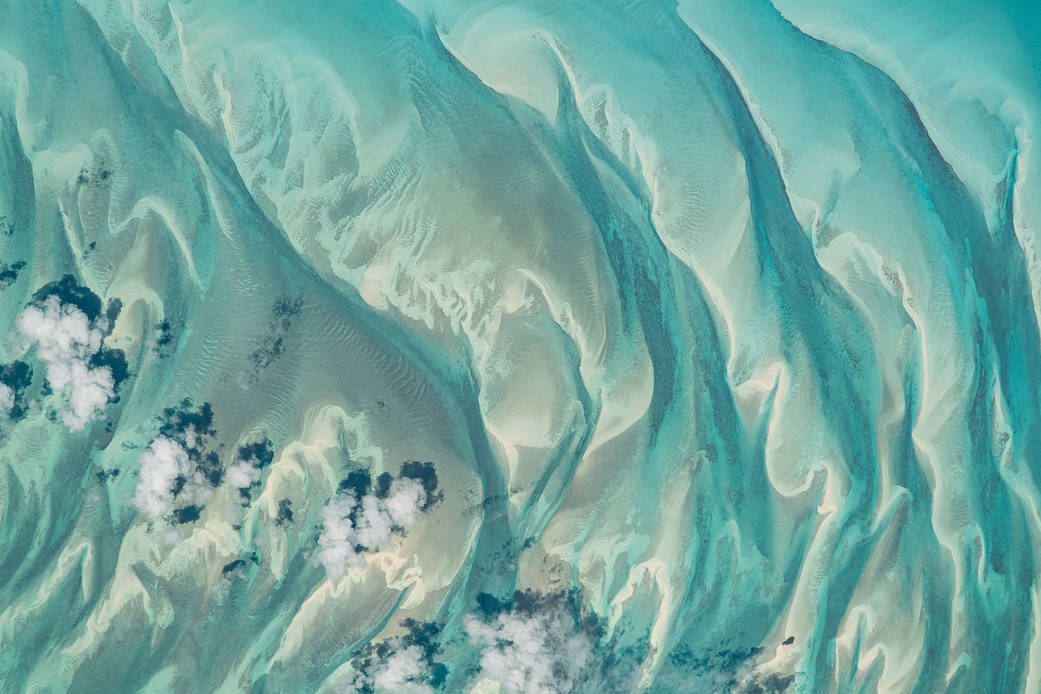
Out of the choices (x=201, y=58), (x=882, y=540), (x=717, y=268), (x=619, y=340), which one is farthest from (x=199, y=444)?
(x=882, y=540)

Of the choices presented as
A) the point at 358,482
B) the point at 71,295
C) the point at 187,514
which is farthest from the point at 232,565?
the point at 71,295

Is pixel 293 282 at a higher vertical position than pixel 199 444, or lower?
higher

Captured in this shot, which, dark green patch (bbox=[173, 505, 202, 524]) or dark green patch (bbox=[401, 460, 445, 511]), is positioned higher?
dark green patch (bbox=[401, 460, 445, 511])

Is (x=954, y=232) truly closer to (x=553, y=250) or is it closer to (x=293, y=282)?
(x=553, y=250)

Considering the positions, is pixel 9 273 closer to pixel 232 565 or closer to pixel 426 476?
pixel 232 565

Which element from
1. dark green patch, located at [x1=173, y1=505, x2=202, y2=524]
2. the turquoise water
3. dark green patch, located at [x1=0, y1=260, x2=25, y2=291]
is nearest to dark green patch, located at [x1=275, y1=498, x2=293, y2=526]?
the turquoise water

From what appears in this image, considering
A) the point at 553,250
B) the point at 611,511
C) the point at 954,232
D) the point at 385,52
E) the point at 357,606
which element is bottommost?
the point at 357,606

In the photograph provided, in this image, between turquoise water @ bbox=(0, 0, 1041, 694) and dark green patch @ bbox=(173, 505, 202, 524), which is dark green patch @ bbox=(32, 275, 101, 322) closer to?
turquoise water @ bbox=(0, 0, 1041, 694)
